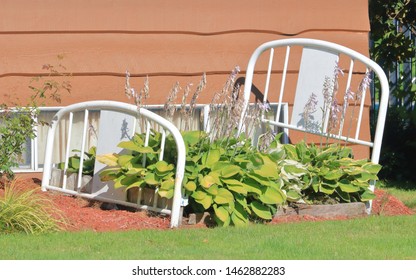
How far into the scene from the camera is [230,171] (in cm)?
801

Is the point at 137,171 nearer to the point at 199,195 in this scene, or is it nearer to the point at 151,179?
the point at 151,179

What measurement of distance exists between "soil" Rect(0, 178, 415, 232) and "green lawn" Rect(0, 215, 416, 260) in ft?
1.00

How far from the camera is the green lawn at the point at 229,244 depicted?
6699mm

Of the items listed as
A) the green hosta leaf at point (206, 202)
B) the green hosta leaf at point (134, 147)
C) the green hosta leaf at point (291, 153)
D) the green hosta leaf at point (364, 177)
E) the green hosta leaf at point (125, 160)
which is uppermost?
the green hosta leaf at point (291, 153)

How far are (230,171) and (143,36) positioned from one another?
225 centimetres

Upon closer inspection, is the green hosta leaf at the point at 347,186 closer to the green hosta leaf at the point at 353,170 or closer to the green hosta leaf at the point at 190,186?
the green hosta leaf at the point at 353,170

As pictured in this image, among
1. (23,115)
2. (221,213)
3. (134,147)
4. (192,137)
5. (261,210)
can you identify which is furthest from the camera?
(23,115)

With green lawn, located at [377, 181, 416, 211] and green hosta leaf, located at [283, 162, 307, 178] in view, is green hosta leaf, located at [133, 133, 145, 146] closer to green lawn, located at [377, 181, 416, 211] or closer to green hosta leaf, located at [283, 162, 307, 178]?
green hosta leaf, located at [283, 162, 307, 178]

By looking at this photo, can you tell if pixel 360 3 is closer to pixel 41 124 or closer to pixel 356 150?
pixel 356 150

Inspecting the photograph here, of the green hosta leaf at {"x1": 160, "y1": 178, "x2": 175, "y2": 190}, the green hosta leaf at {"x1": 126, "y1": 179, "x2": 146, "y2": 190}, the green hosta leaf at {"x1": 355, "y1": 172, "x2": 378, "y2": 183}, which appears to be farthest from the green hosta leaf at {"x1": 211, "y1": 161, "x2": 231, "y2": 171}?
the green hosta leaf at {"x1": 355, "y1": 172, "x2": 378, "y2": 183}

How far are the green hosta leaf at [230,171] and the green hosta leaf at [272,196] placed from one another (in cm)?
27

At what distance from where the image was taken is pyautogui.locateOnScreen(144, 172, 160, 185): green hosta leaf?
8.02 m

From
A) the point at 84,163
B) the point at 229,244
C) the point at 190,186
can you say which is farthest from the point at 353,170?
the point at 84,163

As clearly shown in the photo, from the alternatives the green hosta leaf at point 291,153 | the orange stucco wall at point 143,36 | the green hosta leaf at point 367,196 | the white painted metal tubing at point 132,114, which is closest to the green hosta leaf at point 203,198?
the white painted metal tubing at point 132,114
